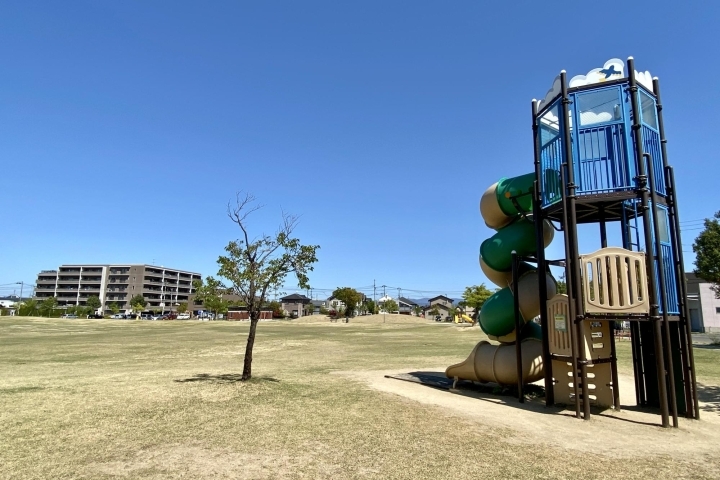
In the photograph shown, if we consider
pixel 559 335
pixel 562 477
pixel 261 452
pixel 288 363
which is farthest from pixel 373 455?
pixel 288 363

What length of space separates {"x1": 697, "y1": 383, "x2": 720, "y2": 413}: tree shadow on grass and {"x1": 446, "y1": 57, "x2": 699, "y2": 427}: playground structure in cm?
118

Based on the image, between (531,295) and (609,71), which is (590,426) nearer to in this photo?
(531,295)

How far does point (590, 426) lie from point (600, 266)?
3.18 m

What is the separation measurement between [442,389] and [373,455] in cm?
640

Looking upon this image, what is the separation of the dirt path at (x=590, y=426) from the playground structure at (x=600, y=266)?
1.25ft

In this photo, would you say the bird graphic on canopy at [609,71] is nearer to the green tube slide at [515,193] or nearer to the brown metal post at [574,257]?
the brown metal post at [574,257]

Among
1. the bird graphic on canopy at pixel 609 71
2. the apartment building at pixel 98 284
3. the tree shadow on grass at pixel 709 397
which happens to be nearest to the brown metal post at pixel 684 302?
the tree shadow on grass at pixel 709 397

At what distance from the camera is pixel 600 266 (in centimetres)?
963

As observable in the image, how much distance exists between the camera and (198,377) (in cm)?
1424

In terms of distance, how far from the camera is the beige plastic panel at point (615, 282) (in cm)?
931

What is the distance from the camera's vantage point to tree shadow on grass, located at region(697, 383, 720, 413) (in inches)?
416

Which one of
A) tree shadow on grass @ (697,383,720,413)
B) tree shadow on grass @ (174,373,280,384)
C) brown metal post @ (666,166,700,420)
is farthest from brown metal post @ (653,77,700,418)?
tree shadow on grass @ (174,373,280,384)

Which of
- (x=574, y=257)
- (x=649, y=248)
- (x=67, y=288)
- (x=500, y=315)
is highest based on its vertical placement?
(x=67, y=288)

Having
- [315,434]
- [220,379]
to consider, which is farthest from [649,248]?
[220,379]
